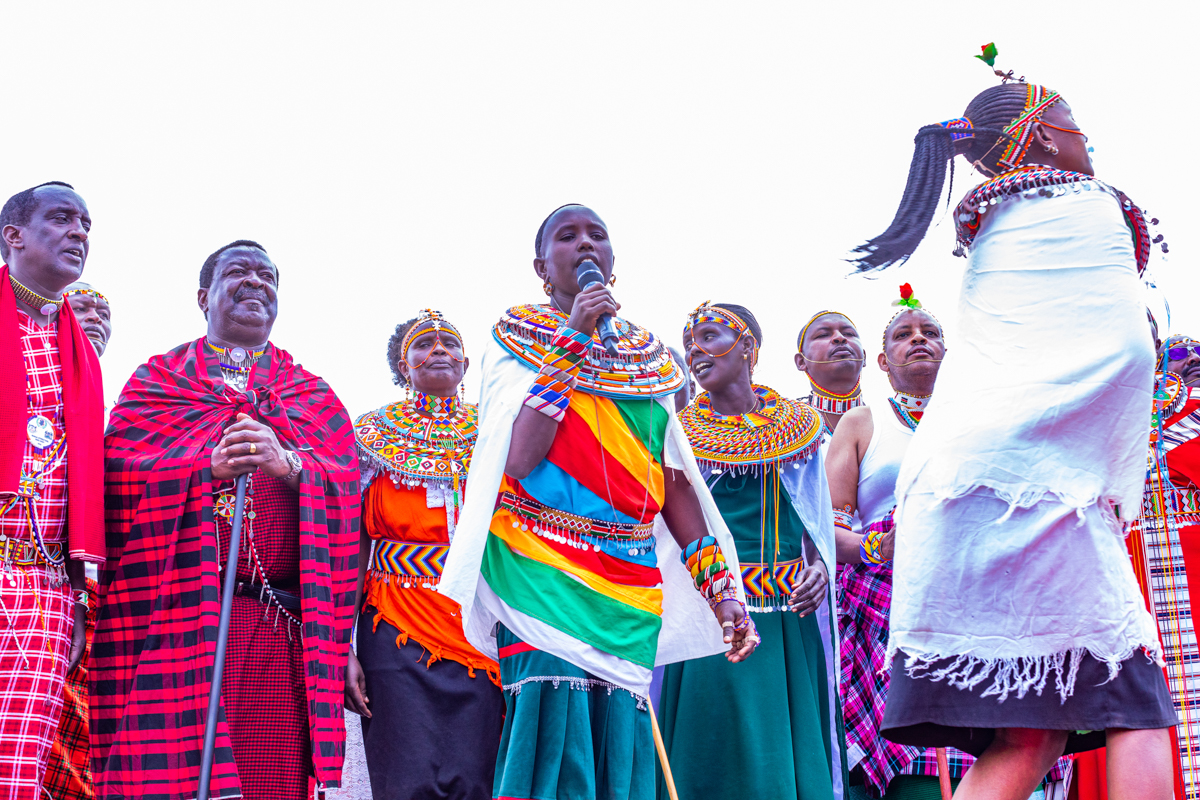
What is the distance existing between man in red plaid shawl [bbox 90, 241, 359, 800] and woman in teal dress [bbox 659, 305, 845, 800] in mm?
1617

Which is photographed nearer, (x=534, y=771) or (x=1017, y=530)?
(x=1017, y=530)

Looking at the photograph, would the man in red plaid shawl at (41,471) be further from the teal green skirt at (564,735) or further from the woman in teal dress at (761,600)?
the woman in teal dress at (761,600)

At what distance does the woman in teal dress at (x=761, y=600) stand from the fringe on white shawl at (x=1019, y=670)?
83.8 inches

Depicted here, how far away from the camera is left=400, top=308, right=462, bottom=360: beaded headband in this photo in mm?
6312

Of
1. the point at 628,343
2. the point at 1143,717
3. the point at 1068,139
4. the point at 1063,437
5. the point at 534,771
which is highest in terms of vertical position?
the point at 1068,139

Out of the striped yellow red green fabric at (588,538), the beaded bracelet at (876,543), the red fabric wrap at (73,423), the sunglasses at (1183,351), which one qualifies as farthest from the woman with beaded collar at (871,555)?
the red fabric wrap at (73,423)

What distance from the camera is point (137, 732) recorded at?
4125 millimetres

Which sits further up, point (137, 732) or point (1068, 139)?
point (1068, 139)

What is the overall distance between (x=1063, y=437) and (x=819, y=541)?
97.6 inches

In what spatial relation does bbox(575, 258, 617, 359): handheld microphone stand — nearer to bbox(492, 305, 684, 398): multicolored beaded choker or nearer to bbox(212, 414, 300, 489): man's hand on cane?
bbox(492, 305, 684, 398): multicolored beaded choker

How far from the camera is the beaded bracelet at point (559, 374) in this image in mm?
3908

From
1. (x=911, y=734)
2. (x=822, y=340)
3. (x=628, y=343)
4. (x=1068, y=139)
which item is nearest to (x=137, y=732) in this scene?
(x=628, y=343)

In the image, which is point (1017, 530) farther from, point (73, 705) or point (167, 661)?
point (73, 705)

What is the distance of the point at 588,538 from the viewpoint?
3.85 metres
